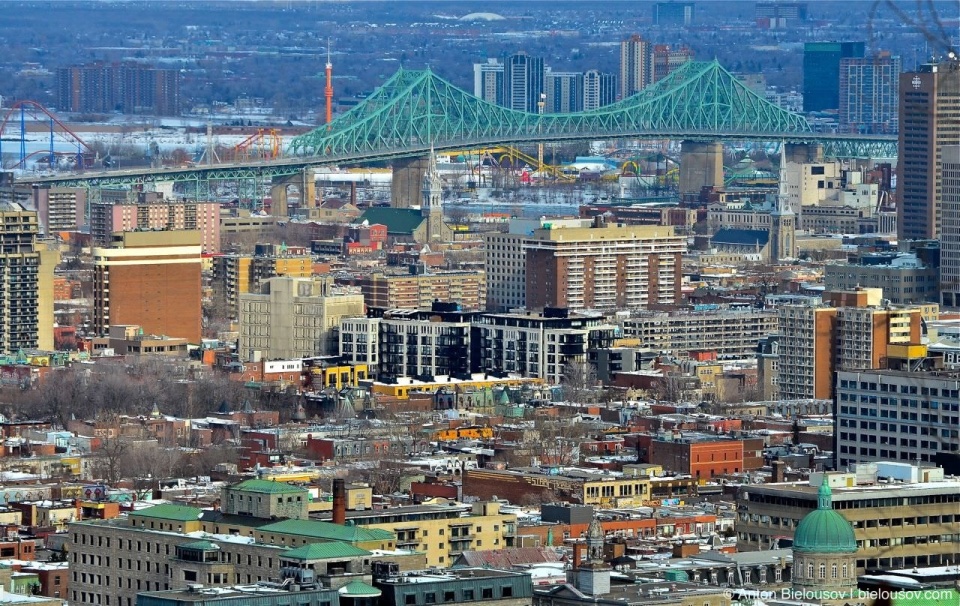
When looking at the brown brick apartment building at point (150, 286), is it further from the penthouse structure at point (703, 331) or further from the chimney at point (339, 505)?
the chimney at point (339, 505)

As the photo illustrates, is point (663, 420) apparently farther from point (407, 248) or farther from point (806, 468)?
point (407, 248)

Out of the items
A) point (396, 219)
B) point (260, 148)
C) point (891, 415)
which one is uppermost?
point (260, 148)

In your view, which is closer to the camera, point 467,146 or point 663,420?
point 663,420

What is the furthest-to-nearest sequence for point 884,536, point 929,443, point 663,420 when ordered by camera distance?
point 663,420 < point 929,443 < point 884,536

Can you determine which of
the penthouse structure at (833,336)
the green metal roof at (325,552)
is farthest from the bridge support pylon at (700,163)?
the green metal roof at (325,552)

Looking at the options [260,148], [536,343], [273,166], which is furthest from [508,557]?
[260,148]

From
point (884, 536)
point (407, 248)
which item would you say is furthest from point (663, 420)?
point (407, 248)

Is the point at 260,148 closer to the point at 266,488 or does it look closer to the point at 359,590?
the point at 266,488
